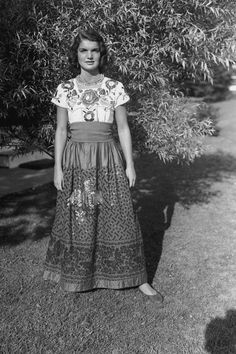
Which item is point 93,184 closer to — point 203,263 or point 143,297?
point 143,297

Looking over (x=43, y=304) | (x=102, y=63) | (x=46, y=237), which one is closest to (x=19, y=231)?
(x=46, y=237)

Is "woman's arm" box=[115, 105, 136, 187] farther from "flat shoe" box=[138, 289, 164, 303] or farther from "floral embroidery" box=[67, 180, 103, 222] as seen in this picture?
"flat shoe" box=[138, 289, 164, 303]

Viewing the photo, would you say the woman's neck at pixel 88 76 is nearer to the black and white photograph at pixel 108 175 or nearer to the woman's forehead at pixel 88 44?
the black and white photograph at pixel 108 175

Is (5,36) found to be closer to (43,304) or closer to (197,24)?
(197,24)

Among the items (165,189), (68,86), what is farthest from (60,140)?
(165,189)

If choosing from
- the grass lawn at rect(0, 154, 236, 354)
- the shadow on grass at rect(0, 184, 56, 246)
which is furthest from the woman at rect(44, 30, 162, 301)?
the shadow on grass at rect(0, 184, 56, 246)

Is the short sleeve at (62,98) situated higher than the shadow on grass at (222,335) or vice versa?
the short sleeve at (62,98)

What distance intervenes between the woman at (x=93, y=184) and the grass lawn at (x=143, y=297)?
22cm

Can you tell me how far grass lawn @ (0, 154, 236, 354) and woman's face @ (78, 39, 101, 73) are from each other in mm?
1998

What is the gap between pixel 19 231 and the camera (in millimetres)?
6129

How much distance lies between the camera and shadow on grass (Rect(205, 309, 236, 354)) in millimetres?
3514

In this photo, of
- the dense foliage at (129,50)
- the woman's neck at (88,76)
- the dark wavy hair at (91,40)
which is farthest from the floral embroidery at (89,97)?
the dense foliage at (129,50)

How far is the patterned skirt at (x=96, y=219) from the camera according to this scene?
3973 millimetres

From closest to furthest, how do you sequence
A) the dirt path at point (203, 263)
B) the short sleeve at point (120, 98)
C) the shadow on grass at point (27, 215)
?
1. the dirt path at point (203, 263)
2. the short sleeve at point (120, 98)
3. the shadow on grass at point (27, 215)
